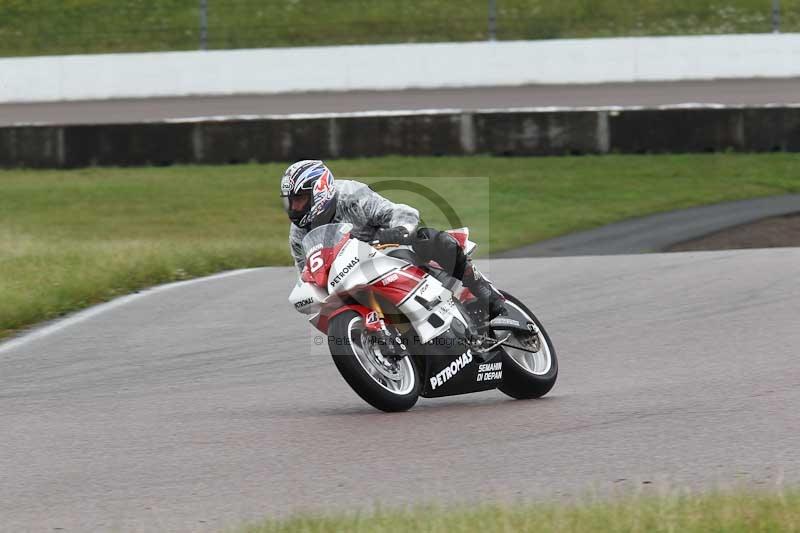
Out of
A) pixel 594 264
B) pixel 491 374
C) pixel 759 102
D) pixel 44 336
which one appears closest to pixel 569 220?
pixel 594 264

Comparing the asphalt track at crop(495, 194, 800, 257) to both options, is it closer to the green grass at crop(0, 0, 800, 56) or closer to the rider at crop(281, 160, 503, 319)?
the rider at crop(281, 160, 503, 319)

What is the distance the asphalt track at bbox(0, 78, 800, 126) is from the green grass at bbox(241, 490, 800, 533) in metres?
17.9

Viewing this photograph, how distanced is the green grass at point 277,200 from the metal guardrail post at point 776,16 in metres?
7.30

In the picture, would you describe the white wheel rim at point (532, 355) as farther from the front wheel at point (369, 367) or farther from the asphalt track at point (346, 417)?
the front wheel at point (369, 367)

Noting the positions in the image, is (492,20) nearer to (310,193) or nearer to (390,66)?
(390,66)

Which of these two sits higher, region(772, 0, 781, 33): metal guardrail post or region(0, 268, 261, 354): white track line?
region(772, 0, 781, 33): metal guardrail post

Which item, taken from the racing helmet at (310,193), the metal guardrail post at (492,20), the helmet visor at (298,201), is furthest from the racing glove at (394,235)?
the metal guardrail post at (492,20)

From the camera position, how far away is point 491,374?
711cm

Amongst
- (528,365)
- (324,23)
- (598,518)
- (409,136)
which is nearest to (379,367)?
(528,365)

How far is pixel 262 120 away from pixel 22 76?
851cm

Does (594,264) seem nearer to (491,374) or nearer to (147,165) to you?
(491,374)

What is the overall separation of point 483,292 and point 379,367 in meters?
0.85

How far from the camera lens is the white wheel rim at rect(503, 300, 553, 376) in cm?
738

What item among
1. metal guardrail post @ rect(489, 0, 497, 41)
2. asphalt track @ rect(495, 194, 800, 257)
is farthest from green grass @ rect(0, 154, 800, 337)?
metal guardrail post @ rect(489, 0, 497, 41)
